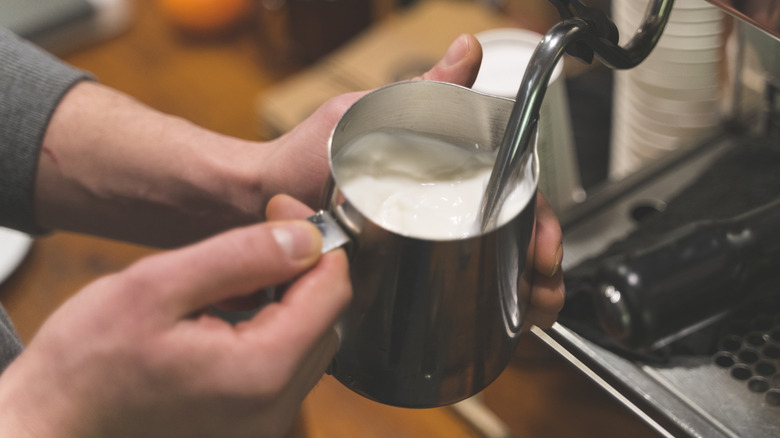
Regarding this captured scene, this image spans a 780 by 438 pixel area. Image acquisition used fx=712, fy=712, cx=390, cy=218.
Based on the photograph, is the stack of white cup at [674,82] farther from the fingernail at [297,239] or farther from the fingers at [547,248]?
the fingernail at [297,239]

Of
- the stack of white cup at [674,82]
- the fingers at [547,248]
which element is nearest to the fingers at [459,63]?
the fingers at [547,248]

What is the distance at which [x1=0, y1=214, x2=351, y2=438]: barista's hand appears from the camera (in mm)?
312

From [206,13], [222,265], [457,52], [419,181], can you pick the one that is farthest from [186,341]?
[206,13]

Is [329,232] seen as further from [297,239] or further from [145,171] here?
[145,171]

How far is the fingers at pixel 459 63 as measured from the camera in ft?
1.54

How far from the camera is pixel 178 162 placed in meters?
0.58

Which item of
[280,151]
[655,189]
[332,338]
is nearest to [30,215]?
[280,151]

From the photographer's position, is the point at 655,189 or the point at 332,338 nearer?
the point at 332,338

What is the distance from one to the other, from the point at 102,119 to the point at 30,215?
0.10 metres

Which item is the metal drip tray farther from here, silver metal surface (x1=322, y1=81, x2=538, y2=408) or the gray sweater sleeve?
the gray sweater sleeve

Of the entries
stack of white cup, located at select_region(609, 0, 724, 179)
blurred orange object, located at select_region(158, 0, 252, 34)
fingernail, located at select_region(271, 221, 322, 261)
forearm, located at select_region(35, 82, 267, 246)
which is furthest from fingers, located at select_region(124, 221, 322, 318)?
blurred orange object, located at select_region(158, 0, 252, 34)

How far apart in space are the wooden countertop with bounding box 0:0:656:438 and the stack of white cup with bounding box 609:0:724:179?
1.02 feet

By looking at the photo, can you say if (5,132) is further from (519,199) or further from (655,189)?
(655,189)

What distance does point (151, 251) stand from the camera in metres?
0.81
